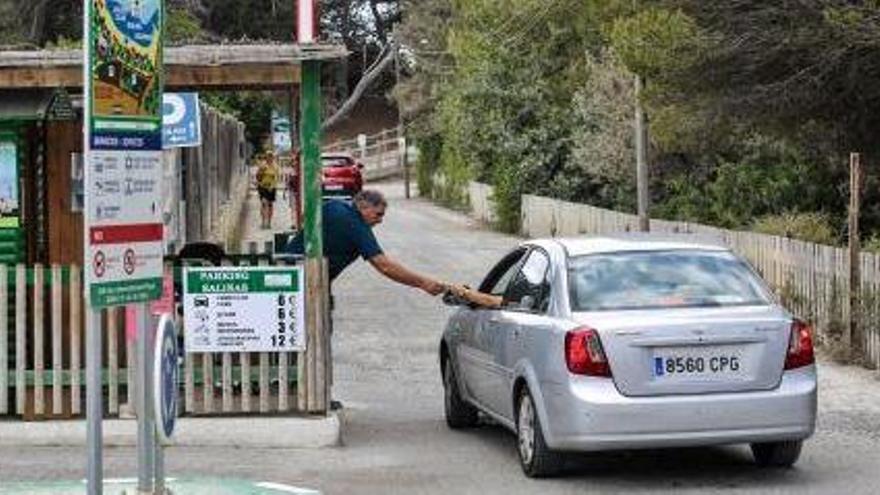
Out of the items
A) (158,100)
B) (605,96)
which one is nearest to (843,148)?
(605,96)

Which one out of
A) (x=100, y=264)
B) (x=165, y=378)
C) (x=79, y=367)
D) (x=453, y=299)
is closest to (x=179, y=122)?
(x=79, y=367)

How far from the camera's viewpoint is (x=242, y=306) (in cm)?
1043

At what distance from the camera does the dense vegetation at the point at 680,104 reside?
61.2 ft

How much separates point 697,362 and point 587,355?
646 millimetres

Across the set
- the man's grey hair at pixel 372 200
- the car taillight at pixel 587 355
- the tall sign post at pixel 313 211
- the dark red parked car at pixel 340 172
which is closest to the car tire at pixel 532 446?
the car taillight at pixel 587 355

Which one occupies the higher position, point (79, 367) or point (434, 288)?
point (434, 288)

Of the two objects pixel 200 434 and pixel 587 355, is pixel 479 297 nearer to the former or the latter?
pixel 587 355

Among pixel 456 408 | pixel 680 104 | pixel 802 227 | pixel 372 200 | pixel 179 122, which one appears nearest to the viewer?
pixel 372 200

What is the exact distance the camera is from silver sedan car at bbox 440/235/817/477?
8609 mm

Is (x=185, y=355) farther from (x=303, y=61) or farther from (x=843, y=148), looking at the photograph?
(x=843, y=148)

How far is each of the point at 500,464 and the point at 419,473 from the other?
1.95 feet

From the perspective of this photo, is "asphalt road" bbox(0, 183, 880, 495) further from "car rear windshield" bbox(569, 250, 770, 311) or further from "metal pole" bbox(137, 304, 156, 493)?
"metal pole" bbox(137, 304, 156, 493)

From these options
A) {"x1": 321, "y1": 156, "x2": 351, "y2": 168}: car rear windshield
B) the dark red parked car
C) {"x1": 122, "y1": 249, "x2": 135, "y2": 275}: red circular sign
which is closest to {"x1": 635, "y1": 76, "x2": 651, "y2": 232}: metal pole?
{"x1": 122, "y1": 249, "x2": 135, "y2": 275}: red circular sign

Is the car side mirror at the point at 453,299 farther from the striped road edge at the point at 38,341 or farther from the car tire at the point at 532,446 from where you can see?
the striped road edge at the point at 38,341
